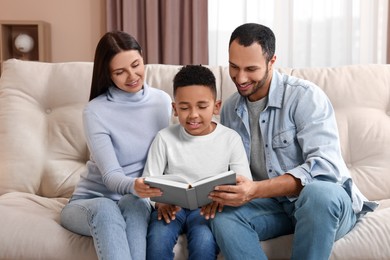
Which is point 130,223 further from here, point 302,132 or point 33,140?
point 33,140

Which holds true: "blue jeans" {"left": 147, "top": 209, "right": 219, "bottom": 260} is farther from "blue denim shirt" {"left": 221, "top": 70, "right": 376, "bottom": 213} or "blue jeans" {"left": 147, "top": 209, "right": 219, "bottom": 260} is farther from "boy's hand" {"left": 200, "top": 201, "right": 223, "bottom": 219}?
"blue denim shirt" {"left": 221, "top": 70, "right": 376, "bottom": 213}

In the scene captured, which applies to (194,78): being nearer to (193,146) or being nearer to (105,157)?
(193,146)

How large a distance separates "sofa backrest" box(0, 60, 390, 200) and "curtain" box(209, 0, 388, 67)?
3.38 ft

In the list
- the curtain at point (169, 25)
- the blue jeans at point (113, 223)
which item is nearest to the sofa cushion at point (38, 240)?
the blue jeans at point (113, 223)

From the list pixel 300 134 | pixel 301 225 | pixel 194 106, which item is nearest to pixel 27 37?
pixel 194 106

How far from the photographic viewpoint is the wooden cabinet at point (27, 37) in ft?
10.5

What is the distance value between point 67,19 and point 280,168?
86.9 inches

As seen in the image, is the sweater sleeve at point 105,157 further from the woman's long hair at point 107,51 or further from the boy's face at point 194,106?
the boy's face at point 194,106

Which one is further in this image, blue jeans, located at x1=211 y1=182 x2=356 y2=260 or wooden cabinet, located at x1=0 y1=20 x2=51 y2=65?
wooden cabinet, located at x1=0 y1=20 x2=51 y2=65

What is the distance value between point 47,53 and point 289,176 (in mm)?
2247

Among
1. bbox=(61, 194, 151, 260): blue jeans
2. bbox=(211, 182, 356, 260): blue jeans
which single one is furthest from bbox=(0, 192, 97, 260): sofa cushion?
bbox=(211, 182, 356, 260): blue jeans

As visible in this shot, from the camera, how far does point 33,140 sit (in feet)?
6.70

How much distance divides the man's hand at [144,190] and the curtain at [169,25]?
5.79 ft

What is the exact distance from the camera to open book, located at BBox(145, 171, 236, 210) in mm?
1384
